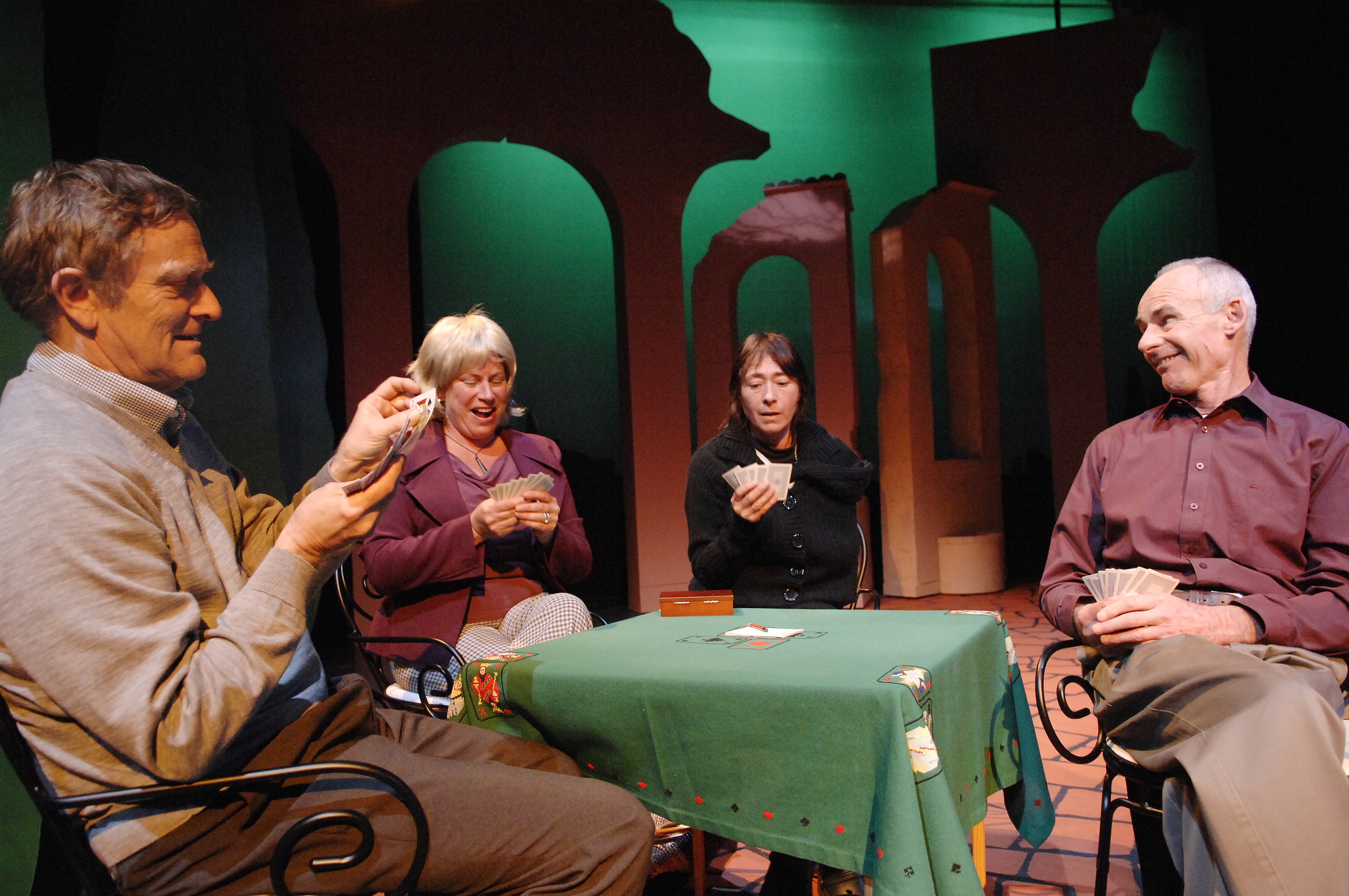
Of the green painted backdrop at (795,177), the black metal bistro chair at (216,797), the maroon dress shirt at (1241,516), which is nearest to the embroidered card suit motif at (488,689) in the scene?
the black metal bistro chair at (216,797)

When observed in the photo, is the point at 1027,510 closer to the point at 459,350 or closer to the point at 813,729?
the point at 459,350

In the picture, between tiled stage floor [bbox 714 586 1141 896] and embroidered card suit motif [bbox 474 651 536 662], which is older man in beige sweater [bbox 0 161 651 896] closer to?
embroidered card suit motif [bbox 474 651 536 662]

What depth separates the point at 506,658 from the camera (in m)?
1.93

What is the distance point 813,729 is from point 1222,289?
5.32ft

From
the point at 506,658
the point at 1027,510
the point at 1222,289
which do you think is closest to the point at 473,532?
the point at 506,658

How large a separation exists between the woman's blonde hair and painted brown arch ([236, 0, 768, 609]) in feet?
7.98

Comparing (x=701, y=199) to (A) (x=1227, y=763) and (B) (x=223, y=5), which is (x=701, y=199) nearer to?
(B) (x=223, y=5)

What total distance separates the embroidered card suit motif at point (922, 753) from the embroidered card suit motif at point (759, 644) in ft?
1.56

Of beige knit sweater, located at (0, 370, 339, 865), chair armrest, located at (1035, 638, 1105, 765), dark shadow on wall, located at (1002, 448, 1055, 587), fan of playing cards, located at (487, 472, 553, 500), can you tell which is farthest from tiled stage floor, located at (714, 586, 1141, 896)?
dark shadow on wall, located at (1002, 448, 1055, 587)

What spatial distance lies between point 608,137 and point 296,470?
9.88 ft

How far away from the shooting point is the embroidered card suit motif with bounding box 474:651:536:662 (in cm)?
191

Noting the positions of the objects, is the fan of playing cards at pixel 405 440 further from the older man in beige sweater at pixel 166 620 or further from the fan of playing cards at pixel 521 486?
the fan of playing cards at pixel 521 486

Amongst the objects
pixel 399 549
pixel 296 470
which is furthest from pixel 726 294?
pixel 399 549

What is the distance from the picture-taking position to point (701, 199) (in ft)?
30.0
